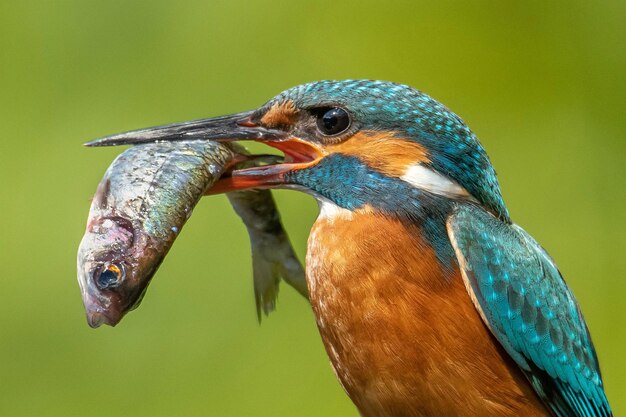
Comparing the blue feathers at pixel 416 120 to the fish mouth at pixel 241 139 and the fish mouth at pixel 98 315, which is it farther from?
the fish mouth at pixel 98 315

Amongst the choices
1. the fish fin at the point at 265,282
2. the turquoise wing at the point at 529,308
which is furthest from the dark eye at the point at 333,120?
the fish fin at the point at 265,282

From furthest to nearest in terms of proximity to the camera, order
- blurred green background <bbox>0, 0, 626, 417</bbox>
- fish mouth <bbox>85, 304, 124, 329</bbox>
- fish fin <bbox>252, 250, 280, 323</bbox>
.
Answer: blurred green background <bbox>0, 0, 626, 417</bbox> → fish fin <bbox>252, 250, 280, 323</bbox> → fish mouth <bbox>85, 304, 124, 329</bbox>

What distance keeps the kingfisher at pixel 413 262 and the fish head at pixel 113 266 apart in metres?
0.43

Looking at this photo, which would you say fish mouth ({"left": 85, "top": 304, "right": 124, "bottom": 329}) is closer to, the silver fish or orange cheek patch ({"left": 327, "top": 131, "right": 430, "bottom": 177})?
the silver fish

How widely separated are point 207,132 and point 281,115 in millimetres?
214

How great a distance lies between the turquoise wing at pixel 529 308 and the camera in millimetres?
3674

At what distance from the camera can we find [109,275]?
3.29 meters

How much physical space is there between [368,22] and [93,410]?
266 centimetres

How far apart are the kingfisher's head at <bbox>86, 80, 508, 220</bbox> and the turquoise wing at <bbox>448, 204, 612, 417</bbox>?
0.41 ft

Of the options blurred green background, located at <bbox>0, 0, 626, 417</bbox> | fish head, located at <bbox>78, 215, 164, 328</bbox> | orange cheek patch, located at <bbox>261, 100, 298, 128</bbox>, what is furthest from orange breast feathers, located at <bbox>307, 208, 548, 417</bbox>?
blurred green background, located at <bbox>0, 0, 626, 417</bbox>

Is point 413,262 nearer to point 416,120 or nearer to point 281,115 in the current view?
point 416,120

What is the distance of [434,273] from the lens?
3.66 metres

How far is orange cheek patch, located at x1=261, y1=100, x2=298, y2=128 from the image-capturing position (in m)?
3.84

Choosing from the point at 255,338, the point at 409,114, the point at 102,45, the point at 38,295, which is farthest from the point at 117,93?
A: the point at 409,114
